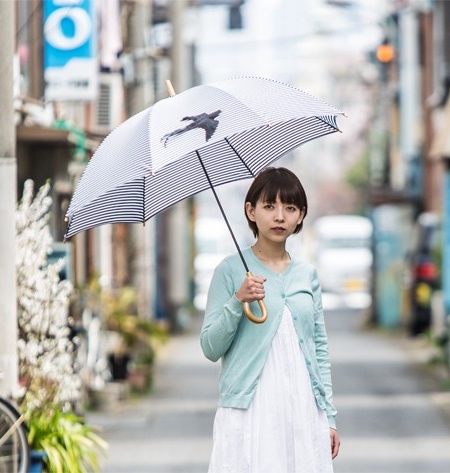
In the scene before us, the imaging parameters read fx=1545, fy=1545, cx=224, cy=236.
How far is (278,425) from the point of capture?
5914mm

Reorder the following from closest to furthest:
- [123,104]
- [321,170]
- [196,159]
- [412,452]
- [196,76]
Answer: [196,159]
[412,452]
[123,104]
[196,76]
[321,170]

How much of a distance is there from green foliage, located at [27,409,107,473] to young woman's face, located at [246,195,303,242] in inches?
126

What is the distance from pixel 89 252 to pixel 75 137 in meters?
6.22

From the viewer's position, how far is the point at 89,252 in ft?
62.1

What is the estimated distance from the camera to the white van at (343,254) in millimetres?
52375

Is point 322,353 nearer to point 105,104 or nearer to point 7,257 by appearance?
point 7,257

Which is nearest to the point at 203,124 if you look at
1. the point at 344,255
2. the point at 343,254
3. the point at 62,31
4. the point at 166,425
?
the point at 166,425

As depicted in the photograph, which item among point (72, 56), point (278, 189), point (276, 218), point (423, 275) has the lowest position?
point (276, 218)

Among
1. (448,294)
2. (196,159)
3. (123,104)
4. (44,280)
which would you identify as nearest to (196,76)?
(123,104)

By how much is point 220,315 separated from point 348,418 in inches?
360

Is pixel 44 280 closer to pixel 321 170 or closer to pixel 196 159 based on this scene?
pixel 196 159

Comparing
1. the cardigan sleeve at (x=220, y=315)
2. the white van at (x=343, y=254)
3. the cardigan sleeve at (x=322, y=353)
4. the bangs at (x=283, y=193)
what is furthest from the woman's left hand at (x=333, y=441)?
the white van at (x=343, y=254)

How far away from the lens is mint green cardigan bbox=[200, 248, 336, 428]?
5938mm

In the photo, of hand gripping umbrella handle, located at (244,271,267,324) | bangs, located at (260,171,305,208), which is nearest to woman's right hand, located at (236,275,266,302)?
hand gripping umbrella handle, located at (244,271,267,324)
